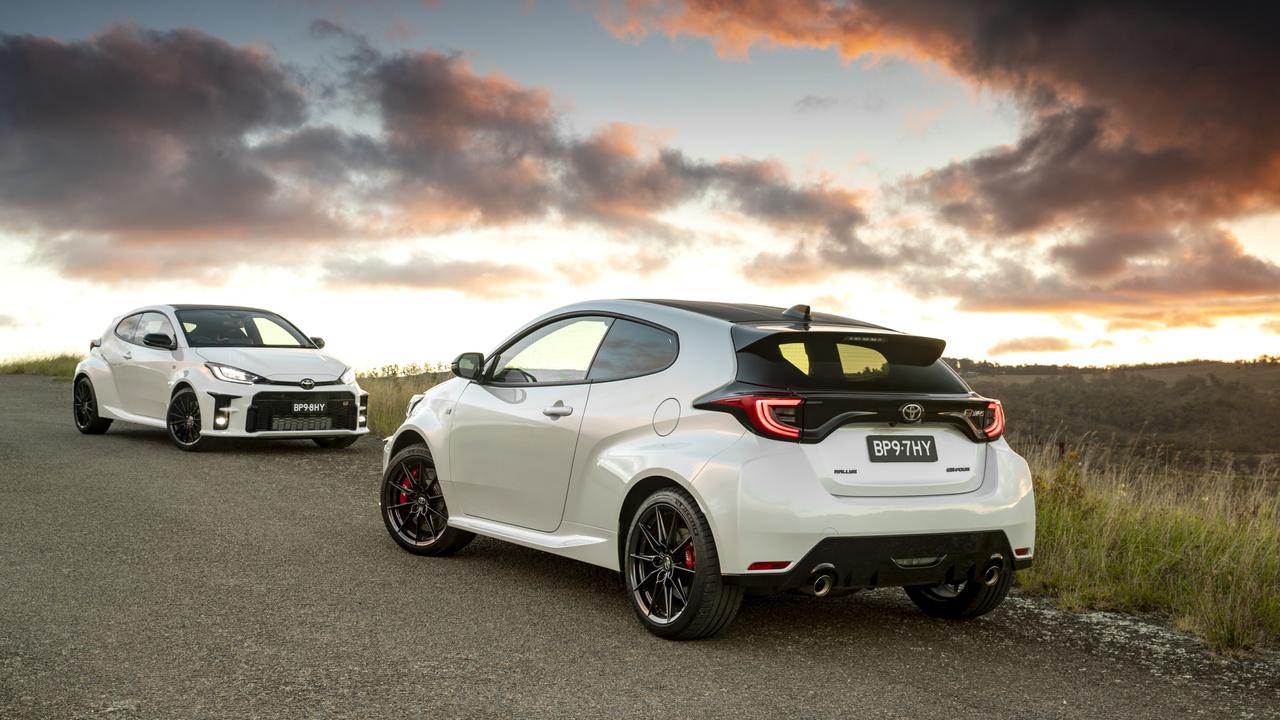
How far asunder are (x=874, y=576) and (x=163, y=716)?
3076 mm

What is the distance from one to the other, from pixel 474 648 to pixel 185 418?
31.1 ft

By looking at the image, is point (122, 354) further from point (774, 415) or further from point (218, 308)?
point (774, 415)

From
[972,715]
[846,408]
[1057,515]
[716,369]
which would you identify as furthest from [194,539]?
[1057,515]

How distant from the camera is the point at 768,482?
5.25m

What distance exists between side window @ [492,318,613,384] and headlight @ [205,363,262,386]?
706cm

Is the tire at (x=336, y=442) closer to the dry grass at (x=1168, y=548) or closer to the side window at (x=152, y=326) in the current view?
the side window at (x=152, y=326)

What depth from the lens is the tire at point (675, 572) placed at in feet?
17.9

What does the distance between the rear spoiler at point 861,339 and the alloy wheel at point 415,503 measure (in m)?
2.88

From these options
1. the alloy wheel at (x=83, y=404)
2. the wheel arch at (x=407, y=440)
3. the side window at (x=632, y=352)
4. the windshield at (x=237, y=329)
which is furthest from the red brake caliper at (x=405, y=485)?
the alloy wheel at (x=83, y=404)

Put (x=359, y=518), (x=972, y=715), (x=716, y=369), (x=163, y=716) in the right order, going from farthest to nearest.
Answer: (x=359, y=518) → (x=716, y=369) → (x=972, y=715) → (x=163, y=716)

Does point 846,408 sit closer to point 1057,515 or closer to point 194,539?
point 1057,515

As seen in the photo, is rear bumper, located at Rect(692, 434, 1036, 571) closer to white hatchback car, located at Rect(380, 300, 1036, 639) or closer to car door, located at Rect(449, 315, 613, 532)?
white hatchback car, located at Rect(380, 300, 1036, 639)

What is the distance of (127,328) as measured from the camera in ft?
50.1

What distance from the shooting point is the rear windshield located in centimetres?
553
